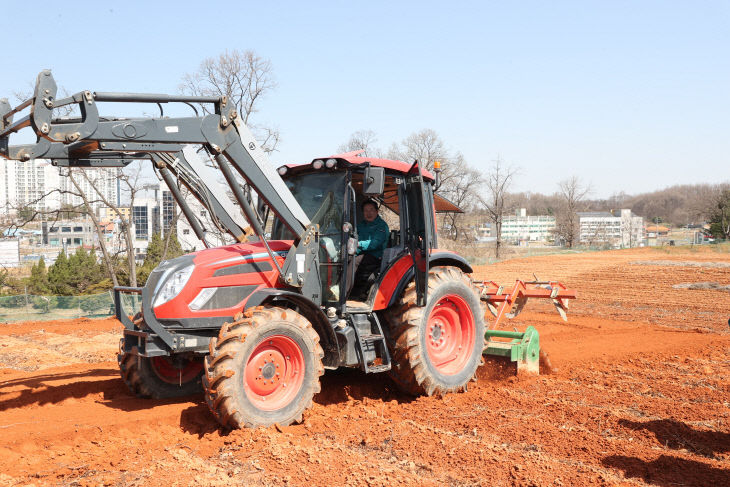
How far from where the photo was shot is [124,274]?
88.6 ft

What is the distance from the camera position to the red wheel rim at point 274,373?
20.1 ft

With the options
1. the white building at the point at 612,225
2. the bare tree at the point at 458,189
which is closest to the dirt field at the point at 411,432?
the bare tree at the point at 458,189

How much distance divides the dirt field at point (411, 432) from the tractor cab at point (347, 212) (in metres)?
1.39

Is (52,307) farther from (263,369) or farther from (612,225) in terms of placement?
(612,225)

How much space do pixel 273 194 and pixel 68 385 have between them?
3.68 meters

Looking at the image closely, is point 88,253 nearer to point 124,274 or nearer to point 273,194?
point 124,274

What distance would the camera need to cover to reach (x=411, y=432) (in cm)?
607

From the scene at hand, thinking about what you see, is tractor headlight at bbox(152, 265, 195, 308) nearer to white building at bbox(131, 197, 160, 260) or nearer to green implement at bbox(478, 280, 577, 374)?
green implement at bbox(478, 280, 577, 374)

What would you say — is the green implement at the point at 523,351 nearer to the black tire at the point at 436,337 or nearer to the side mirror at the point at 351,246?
the black tire at the point at 436,337

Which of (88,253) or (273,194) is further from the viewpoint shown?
(88,253)

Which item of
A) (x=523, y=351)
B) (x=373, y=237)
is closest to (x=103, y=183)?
(x=373, y=237)

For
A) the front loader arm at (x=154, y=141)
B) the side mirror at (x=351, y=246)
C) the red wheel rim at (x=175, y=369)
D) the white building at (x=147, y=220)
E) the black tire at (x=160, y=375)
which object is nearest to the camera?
the front loader arm at (x=154, y=141)

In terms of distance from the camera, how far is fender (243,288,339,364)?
6484mm

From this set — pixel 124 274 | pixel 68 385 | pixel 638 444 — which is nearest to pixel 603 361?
pixel 638 444
